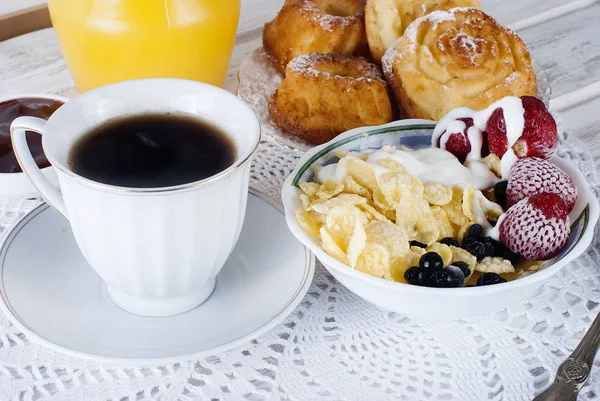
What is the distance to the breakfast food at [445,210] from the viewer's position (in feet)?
2.59

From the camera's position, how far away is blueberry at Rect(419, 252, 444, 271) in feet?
2.53

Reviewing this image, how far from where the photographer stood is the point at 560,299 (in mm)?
904

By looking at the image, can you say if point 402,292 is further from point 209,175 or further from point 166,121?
point 166,121

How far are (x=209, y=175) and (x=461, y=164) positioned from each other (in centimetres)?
35

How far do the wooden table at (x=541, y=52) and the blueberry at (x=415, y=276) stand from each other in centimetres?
60

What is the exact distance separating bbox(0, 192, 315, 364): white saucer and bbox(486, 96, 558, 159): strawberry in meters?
0.29

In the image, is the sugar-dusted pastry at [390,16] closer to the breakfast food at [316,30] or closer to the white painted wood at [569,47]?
the breakfast food at [316,30]

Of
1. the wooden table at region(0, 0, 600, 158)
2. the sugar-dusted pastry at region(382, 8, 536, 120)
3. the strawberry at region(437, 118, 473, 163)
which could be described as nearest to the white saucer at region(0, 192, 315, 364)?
the strawberry at region(437, 118, 473, 163)

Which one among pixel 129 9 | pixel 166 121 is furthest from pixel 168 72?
pixel 166 121

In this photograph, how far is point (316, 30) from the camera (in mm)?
1290

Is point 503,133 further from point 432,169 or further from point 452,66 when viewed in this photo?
point 452,66

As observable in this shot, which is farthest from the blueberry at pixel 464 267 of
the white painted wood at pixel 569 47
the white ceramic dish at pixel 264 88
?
the white painted wood at pixel 569 47

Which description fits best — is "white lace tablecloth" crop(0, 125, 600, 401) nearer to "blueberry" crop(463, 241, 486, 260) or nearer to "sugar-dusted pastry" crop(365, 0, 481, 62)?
"blueberry" crop(463, 241, 486, 260)

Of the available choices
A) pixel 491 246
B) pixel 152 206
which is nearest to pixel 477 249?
pixel 491 246
